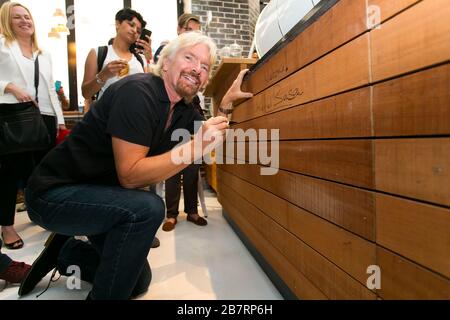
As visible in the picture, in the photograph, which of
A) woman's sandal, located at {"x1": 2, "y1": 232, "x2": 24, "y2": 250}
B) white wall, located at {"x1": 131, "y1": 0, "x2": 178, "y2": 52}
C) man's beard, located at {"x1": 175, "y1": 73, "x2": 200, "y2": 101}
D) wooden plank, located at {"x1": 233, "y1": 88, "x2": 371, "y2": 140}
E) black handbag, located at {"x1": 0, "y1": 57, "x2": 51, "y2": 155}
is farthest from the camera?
white wall, located at {"x1": 131, "y1": 0, "x2": 178, "y2": 52}

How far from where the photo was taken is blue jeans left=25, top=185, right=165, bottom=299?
40.2 inches

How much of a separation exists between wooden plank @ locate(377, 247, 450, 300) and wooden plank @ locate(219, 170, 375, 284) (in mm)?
42

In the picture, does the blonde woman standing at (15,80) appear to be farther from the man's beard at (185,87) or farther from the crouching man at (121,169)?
the man's beard at (185,87)

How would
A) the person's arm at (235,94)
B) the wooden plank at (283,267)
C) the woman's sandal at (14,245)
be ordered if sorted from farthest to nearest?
the woman's sandal at (14,245) → the person's arm at (235,94) → the wooden plank at (283,267)

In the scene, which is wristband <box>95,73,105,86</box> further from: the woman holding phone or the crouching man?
the crouching man

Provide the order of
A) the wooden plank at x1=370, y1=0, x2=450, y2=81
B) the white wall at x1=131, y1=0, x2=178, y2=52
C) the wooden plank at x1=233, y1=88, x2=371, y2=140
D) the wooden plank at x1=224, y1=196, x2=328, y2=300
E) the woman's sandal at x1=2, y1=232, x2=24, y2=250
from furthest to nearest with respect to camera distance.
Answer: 1. the white wall at x1=131, y1=0, x2=178, y2=52
2. the woman's sandal at x1=2, y1=232, x2=24, y2=250
3. the wooden plank at x1=224, y1=196, x2=328, y2=300
4. the wooden plank at x1=233, y1=88, x2=371, y2=140
5. the wooden plank at x1=370, y1=0, x2=450, y2=81

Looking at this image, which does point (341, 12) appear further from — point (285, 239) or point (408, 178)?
point (285, 239)

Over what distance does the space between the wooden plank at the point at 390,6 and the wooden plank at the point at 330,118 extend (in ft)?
0.49

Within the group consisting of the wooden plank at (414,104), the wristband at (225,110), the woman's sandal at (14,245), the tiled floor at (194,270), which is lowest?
the tiled floor at (194,270)

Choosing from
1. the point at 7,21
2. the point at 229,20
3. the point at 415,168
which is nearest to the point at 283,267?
the point at 415,168

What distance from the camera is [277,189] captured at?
125 cm

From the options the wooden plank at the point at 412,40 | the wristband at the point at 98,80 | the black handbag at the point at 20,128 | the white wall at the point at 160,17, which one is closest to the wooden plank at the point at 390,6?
the wooden plank at the point at 412,40

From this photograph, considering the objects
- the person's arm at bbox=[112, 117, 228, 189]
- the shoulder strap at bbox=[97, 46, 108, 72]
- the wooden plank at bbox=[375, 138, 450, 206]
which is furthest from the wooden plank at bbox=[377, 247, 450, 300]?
the shoulder strap at bbox=[97, 46, 108, 72]

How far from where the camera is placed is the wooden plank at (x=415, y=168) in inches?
19.7
